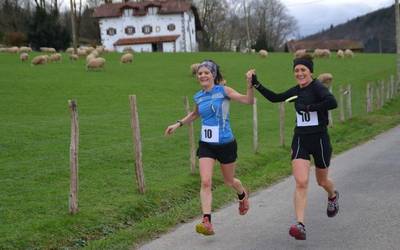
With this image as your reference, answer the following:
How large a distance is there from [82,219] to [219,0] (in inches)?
4185

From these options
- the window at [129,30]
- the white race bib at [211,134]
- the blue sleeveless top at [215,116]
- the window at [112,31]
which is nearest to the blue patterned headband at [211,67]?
the blue sleeveless top at [215,116]

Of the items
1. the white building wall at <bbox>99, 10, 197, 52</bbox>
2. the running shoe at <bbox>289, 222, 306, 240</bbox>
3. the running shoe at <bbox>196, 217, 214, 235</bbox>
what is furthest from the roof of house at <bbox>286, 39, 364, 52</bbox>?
the running shoe at <bbox>289, 222, 306, 240</bbox>

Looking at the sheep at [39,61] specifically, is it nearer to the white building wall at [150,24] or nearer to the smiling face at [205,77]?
the smiling face at [205,77]

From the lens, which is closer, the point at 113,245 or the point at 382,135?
the point at 113,245

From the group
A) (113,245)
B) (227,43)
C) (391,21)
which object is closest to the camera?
(113,245)

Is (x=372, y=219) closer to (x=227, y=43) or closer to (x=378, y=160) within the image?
(x=378, y=160)

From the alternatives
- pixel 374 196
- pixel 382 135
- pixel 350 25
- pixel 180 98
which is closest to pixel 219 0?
pixel 350 25

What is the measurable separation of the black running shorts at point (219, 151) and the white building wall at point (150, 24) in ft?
272

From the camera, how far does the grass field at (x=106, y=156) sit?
7.87 m

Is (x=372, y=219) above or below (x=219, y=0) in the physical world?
below

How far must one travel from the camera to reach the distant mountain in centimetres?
10975

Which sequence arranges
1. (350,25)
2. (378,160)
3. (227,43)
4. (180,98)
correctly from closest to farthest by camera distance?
(378,160)
(180,98)
(227,43)
(350,25)

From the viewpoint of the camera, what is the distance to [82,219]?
8.02m

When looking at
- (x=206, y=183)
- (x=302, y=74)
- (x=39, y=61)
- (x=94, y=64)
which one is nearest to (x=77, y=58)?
(x=39, y=61)
